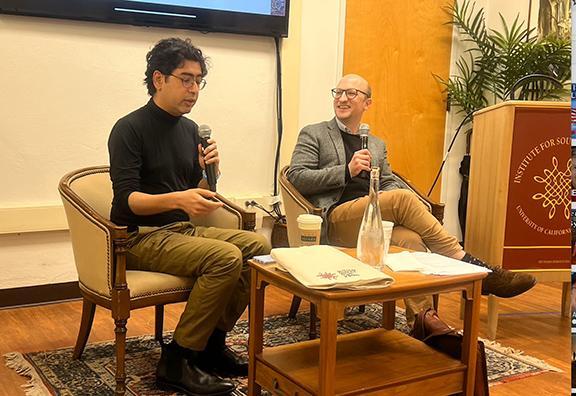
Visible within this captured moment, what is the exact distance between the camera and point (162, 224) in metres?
2.45

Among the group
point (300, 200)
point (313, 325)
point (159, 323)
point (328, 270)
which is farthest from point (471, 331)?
point (159, 323)

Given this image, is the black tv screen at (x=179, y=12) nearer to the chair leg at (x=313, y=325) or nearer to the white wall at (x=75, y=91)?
the white wall at (x=75, y=91)

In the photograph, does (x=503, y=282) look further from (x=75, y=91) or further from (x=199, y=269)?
(x=75, y=91)

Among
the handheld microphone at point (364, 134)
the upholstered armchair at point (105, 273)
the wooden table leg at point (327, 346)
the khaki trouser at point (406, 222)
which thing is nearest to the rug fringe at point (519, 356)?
the khaki trouser at point (406, 222)

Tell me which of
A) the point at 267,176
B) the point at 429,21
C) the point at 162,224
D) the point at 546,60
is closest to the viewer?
the point at 162,224

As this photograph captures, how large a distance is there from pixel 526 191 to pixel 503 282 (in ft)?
1.44

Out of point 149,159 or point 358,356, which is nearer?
point 358,356

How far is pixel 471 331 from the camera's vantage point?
202 cm

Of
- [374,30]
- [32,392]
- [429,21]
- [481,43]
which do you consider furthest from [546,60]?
[32,392]

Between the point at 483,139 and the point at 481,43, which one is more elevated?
the point at 481,43

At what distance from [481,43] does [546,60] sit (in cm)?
46

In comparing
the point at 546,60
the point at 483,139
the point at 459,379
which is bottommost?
the point at 459,379

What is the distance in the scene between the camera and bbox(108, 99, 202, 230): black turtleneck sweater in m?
2.31

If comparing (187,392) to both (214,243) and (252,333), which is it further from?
(214,243)
